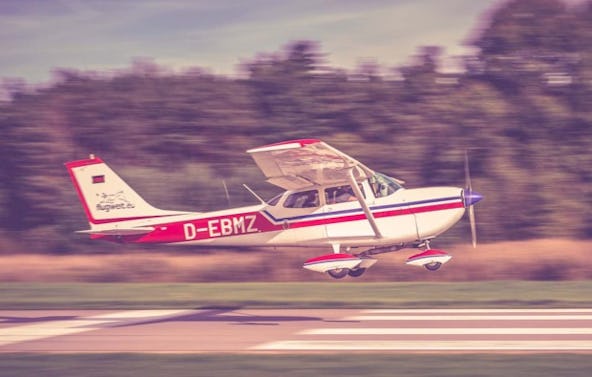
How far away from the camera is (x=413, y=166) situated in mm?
27812

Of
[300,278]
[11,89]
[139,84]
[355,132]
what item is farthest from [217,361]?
[11,89]

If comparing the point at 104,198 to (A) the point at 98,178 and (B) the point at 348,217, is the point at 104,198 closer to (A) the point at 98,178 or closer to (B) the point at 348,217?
(A) the point at 98,178

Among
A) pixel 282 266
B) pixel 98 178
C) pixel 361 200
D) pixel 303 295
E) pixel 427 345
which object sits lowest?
pixel 282 266

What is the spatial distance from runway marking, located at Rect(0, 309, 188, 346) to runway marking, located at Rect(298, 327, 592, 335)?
407 cm

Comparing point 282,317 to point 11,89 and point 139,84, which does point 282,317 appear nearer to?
point 139,84

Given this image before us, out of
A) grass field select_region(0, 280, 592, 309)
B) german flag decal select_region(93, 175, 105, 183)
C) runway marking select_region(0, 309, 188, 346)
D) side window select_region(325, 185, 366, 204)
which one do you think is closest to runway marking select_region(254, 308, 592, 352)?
grass field select_region(0, 280, 592, 309)

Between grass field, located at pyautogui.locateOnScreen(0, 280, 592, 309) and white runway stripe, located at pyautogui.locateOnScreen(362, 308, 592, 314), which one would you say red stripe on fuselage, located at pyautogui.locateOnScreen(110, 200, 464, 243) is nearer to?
white runway stripe, located at pyautogui.locateOnScreen(362, 308, 592, 314)

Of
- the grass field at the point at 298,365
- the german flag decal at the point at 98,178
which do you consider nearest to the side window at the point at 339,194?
the grass field at the point at 298,365

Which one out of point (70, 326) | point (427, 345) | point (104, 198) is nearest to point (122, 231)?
point (104, 198)

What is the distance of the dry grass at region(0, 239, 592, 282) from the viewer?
23984 mm

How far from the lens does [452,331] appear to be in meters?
14.2

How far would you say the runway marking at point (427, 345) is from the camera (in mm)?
12422

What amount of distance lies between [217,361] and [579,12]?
24.0m

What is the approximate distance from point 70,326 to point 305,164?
528 centimetres
